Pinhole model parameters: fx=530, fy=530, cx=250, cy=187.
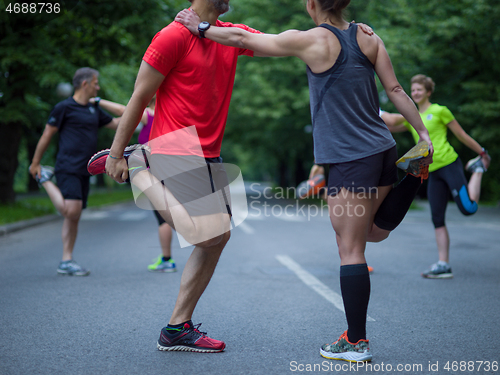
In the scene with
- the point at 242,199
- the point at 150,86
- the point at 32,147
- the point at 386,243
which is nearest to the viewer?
the point at 150,86

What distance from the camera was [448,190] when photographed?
5852 millimetres

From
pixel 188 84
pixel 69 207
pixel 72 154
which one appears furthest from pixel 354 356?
pixel 72 154

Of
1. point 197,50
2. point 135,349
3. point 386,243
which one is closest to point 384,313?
point 135,349

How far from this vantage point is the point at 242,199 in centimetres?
358

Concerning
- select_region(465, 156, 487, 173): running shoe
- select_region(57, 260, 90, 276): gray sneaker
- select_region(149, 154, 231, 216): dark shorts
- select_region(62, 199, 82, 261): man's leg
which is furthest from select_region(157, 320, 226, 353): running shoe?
select_region(465, 156, 487, 173): running shoe

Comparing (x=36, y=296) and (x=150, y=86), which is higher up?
(x=150, y=86)

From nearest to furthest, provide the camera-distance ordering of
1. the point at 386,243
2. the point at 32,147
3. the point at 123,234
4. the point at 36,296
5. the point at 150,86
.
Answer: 1. the point at 150,86
2. the point at 36,296
3. the point at 386,243
4. the point at 123,234
5. the point at 32,147

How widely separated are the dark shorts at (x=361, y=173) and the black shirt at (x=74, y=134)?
3.69 metres

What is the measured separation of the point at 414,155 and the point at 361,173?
31 centimetres

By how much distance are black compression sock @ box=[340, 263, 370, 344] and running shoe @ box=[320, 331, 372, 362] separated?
0.11 ft

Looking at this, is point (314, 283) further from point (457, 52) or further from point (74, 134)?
point (457, 52)

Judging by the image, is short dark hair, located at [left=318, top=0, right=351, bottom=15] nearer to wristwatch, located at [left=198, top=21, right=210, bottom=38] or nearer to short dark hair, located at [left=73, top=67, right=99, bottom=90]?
wristwatch, located at [left=198, top=21, right=210, bottom=38]

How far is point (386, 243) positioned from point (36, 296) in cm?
622

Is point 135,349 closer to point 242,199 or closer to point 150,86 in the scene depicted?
point 242,199
